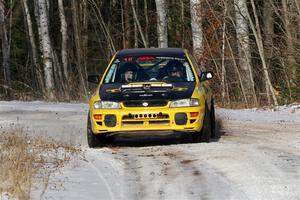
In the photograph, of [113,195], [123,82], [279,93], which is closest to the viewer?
[113,195]

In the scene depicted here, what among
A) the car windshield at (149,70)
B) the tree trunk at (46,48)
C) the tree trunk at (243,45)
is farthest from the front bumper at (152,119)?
the tree trunk at (46,48)

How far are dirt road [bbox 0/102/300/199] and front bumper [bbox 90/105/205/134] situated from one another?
0.30m

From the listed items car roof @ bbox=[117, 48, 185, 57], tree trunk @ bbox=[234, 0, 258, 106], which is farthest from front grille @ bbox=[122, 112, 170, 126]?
tree trunk @ bbox=[234, 0, 258, 106]

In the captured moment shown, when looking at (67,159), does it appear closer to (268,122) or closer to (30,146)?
(30,146)

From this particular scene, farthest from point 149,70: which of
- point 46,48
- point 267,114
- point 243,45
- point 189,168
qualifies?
point 46,48

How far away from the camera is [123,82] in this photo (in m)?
13.3

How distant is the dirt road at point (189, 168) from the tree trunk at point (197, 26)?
8.53 metres

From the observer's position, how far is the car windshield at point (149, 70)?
13.4m

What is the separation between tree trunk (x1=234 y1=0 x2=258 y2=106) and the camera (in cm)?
2234

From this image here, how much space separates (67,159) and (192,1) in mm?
14090

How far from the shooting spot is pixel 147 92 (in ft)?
41.0

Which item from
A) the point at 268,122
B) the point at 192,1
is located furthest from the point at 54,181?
the point at 192,1

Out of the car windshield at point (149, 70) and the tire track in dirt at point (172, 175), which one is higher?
the car windshield at point (149, 70)

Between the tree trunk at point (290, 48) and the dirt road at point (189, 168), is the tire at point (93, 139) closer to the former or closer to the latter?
the dirt road at point (189, 168)
